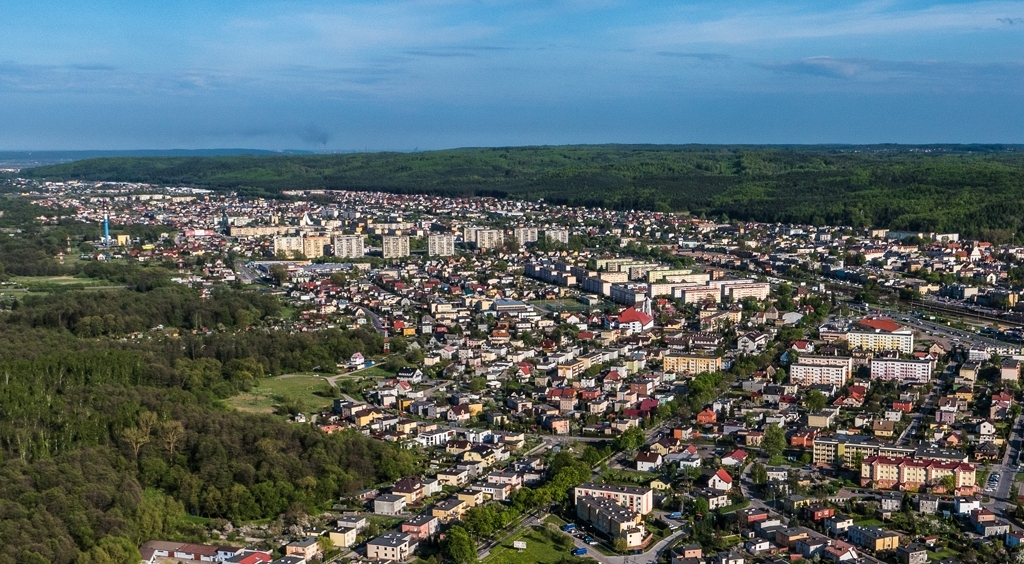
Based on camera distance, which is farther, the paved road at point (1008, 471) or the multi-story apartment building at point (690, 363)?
the multi-story apartment building at point (690, 363)

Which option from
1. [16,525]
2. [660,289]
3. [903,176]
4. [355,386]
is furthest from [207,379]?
[903,176]

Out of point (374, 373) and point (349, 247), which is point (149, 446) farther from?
point (349, 247)

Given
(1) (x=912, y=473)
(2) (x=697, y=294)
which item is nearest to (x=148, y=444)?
(1) (x=912, y=473)

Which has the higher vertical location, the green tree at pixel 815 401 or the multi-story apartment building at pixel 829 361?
the multi-story apartment building at pixel 829 361

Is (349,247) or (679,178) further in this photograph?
(679,178)

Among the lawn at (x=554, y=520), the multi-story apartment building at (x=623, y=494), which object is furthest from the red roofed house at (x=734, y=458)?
the lawn at (x=554, y=520)

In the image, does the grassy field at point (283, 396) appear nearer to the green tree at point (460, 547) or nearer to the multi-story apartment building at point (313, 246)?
the green tree at point (460, 547)
